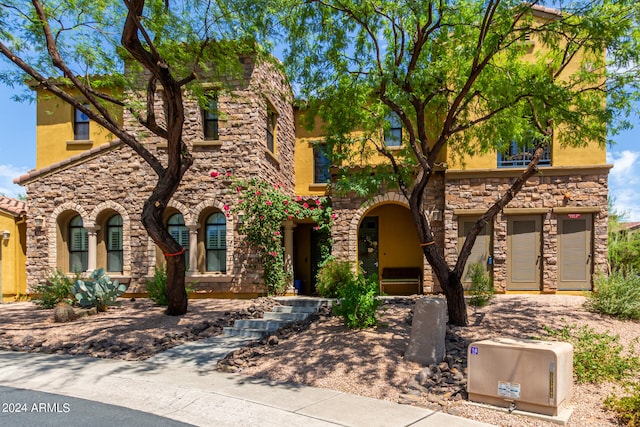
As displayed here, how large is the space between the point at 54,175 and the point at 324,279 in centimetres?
989

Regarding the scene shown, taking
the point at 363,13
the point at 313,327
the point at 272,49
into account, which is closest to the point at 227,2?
the point at 272,49

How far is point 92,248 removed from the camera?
13.6 m

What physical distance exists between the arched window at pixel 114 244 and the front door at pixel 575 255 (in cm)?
1397

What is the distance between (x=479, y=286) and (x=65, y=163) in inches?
535

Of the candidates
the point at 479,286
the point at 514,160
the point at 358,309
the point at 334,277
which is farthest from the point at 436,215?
the point at 358,309

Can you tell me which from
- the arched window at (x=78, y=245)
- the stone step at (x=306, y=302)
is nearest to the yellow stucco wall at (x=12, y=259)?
the arched window at (x=78, y=245)

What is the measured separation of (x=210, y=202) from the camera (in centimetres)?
1304

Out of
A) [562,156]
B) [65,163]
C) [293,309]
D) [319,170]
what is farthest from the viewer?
[319,170]

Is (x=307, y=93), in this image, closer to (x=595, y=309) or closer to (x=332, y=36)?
(x=332, y=36)

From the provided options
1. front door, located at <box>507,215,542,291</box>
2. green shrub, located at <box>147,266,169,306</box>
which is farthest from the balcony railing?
green shrub, located at <box>147,266,169,306</box>

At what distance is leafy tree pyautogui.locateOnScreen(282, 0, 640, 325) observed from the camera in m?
7.50

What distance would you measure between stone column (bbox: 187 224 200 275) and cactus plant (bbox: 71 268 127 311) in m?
2.24

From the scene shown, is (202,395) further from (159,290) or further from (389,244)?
(389,244)

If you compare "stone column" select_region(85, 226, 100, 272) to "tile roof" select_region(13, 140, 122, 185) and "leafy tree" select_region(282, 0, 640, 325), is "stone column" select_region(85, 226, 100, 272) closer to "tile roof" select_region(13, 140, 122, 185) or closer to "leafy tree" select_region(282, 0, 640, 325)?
"tile roof" select_region(13, 140, 122, 185)
